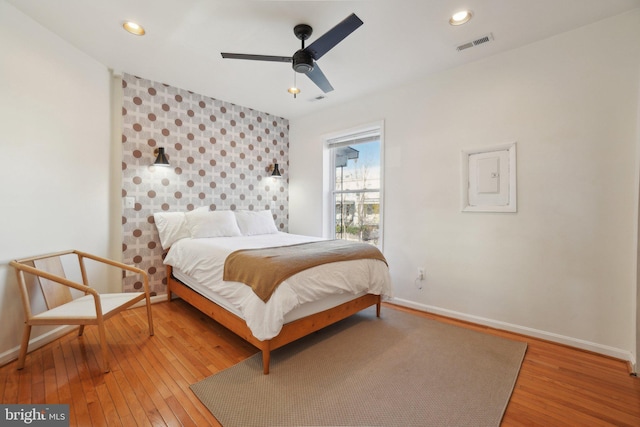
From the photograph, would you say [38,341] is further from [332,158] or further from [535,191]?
[535,191]

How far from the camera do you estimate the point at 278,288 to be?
6.01 ft

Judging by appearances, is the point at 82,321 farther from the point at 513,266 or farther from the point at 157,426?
the point at 513,266

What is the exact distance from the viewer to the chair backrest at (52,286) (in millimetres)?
2049

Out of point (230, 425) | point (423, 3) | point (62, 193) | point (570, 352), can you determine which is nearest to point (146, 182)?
point (62, 193)

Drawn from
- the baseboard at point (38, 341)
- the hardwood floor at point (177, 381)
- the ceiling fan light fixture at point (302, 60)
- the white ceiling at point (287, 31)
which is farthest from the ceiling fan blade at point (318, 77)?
the baseboard at point (38, 341)

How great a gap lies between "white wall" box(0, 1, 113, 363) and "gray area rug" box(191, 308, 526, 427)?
1.81 m

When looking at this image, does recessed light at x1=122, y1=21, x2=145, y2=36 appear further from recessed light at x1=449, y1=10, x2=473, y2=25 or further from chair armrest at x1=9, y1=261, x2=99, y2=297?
recessed light at x1=449, y1=10, x2=473, y2=25

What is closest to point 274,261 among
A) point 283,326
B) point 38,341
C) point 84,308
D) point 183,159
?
point 283,326

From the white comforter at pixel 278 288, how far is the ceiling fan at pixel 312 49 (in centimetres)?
158

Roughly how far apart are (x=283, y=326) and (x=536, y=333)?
229 cm

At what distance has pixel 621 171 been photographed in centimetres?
206

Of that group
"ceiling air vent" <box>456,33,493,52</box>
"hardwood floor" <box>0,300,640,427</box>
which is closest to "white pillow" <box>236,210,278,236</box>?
"hardwood floor" <box>0,300,640,427</box>

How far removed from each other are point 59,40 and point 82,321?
8.02ft

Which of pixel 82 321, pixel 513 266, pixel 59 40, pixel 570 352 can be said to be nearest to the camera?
pixel 82 321
